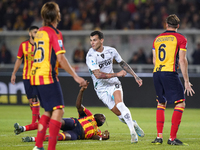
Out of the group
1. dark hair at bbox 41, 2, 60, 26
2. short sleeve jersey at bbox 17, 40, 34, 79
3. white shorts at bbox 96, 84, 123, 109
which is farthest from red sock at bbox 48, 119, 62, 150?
short sleeve jersey at bbox 17, 40, 34, 79

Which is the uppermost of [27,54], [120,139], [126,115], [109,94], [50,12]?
[50,12]

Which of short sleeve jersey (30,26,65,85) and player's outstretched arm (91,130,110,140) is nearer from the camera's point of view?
short sleeve jersey (30,26,65,85)

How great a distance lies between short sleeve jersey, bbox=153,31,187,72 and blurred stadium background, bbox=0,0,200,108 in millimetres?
7740

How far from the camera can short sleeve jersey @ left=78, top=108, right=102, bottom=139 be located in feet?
20.0

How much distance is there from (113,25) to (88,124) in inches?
420

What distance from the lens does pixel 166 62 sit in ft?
19.0

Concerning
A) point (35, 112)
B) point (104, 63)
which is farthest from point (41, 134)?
point (35, 112)

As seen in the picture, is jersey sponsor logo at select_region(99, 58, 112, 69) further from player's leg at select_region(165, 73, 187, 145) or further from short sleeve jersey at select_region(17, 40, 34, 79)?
short sleeve jersey at select_region(17, 40, 34, 79)

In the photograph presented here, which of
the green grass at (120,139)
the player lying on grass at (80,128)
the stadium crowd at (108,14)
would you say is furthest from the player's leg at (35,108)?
the stadium crowd at (108,14)

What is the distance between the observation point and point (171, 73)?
5.71m

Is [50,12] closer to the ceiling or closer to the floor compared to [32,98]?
closer to the ceiling

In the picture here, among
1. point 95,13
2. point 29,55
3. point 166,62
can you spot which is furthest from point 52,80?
point 95,13

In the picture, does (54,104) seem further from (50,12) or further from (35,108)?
(35,108)

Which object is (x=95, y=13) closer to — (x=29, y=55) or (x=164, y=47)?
(x=29, y=55)
